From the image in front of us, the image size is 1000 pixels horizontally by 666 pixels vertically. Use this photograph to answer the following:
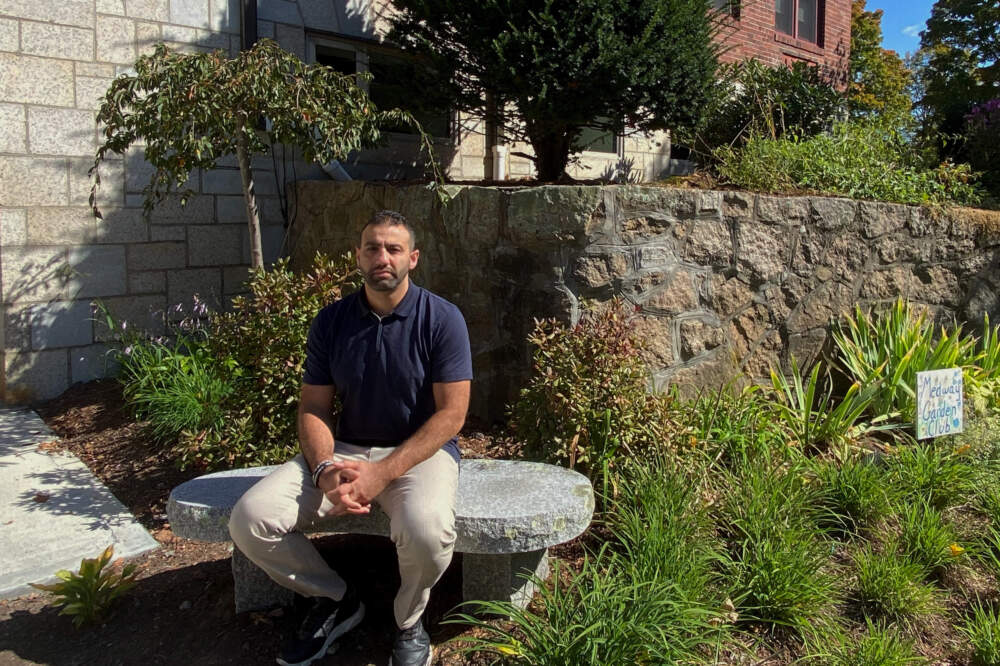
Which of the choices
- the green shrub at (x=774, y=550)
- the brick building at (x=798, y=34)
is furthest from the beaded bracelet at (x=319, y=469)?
the brick building at (x=798, y=34)

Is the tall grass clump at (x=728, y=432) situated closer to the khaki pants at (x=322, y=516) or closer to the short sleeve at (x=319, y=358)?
the khaki pants at (x=322, y=516)

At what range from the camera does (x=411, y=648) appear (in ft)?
7.84

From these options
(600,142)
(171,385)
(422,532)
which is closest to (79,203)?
(171,385)

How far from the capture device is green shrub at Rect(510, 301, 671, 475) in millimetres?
3322

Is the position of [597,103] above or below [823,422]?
above

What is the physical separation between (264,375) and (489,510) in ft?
5.65

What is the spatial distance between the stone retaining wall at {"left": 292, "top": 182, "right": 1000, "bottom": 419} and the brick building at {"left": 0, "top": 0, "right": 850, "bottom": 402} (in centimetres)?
85

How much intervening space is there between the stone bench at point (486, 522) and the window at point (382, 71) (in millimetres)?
3737

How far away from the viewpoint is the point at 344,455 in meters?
2.75

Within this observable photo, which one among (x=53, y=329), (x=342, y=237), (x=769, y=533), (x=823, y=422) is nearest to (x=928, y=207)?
(x=823, y=422)

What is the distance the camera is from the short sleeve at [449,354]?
2643 mm

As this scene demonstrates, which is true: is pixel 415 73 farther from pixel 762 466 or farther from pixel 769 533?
pixel 769 533

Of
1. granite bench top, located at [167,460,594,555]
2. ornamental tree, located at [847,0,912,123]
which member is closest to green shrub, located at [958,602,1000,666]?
granite bench top, located at [167,460,594,555]

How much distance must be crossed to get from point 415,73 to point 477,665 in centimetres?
432
